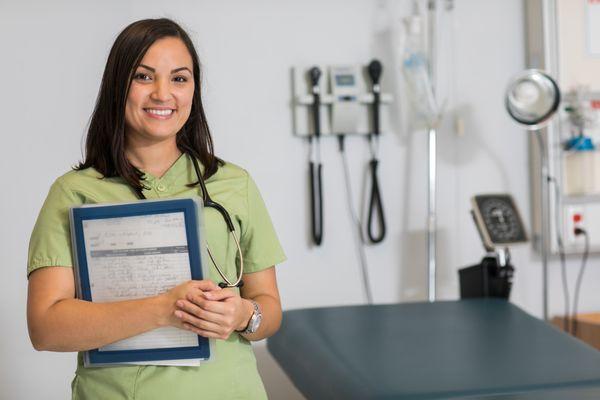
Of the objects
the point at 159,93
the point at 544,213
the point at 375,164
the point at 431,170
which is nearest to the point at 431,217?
the point at 431,170

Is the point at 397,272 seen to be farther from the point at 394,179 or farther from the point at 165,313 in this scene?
the point at 165,313

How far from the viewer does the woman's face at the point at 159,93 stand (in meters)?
1.37

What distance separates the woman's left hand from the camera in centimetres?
127

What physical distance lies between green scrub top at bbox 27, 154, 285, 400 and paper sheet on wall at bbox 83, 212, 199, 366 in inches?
1.5

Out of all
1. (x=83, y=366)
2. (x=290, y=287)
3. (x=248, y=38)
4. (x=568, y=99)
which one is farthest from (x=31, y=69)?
(x=568, y=99)

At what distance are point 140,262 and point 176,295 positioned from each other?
0.09 metres

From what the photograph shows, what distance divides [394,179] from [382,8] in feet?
2.03

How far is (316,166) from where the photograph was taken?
309cm

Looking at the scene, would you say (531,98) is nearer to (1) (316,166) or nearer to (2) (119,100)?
(1) (316,166)

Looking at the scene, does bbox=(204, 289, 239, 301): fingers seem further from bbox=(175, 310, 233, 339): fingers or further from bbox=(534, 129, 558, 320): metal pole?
bbox=(534, 129, 558, 320): metal pole

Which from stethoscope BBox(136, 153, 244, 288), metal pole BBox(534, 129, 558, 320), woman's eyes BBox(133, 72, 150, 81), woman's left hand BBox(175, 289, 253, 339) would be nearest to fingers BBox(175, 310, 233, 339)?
woman's left hand BBox(175, 289, 253, 339)

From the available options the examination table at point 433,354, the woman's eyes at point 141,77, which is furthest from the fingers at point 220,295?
Answer: the examination table at point 433,354

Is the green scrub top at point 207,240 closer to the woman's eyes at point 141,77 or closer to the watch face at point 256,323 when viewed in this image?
the watch face at point 256,323

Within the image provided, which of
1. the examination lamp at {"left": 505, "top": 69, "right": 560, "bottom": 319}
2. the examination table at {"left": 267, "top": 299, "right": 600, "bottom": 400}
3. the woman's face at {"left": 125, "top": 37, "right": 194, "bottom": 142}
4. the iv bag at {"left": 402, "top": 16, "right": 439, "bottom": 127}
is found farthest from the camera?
the iv bag at {"left": 402, "top": 16, "right": 439, "bottom": 127}
